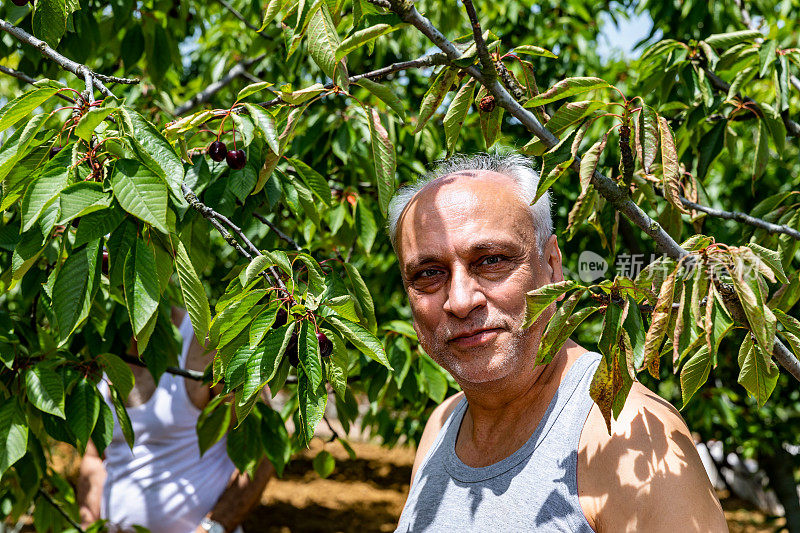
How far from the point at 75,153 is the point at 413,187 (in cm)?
95

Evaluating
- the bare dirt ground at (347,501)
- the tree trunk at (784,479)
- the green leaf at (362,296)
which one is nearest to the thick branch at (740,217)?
the green leaf at (362,296)

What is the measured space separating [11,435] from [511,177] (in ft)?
4.45

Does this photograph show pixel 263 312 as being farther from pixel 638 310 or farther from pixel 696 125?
pixel 696 125

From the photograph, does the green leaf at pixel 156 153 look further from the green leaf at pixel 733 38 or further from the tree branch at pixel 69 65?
the green leaf at pixel 733 38

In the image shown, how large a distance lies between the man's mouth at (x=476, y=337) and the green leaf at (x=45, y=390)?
3.19ft

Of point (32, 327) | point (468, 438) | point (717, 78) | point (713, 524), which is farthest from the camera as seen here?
point (717, 78)

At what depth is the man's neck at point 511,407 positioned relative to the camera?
170 cm

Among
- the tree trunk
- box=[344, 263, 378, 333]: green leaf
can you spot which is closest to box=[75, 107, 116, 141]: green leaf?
box=[344, 263, 378, 333]: green leaf

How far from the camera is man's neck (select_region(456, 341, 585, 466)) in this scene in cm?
170

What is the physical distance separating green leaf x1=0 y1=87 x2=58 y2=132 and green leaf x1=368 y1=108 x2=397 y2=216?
0.62 metres

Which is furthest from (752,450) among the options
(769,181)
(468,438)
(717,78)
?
(468,438)

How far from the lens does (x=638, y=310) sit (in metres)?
1.24

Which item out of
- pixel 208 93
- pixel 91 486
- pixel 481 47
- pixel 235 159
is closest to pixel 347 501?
pixel 91 486

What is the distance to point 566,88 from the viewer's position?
146 cm
